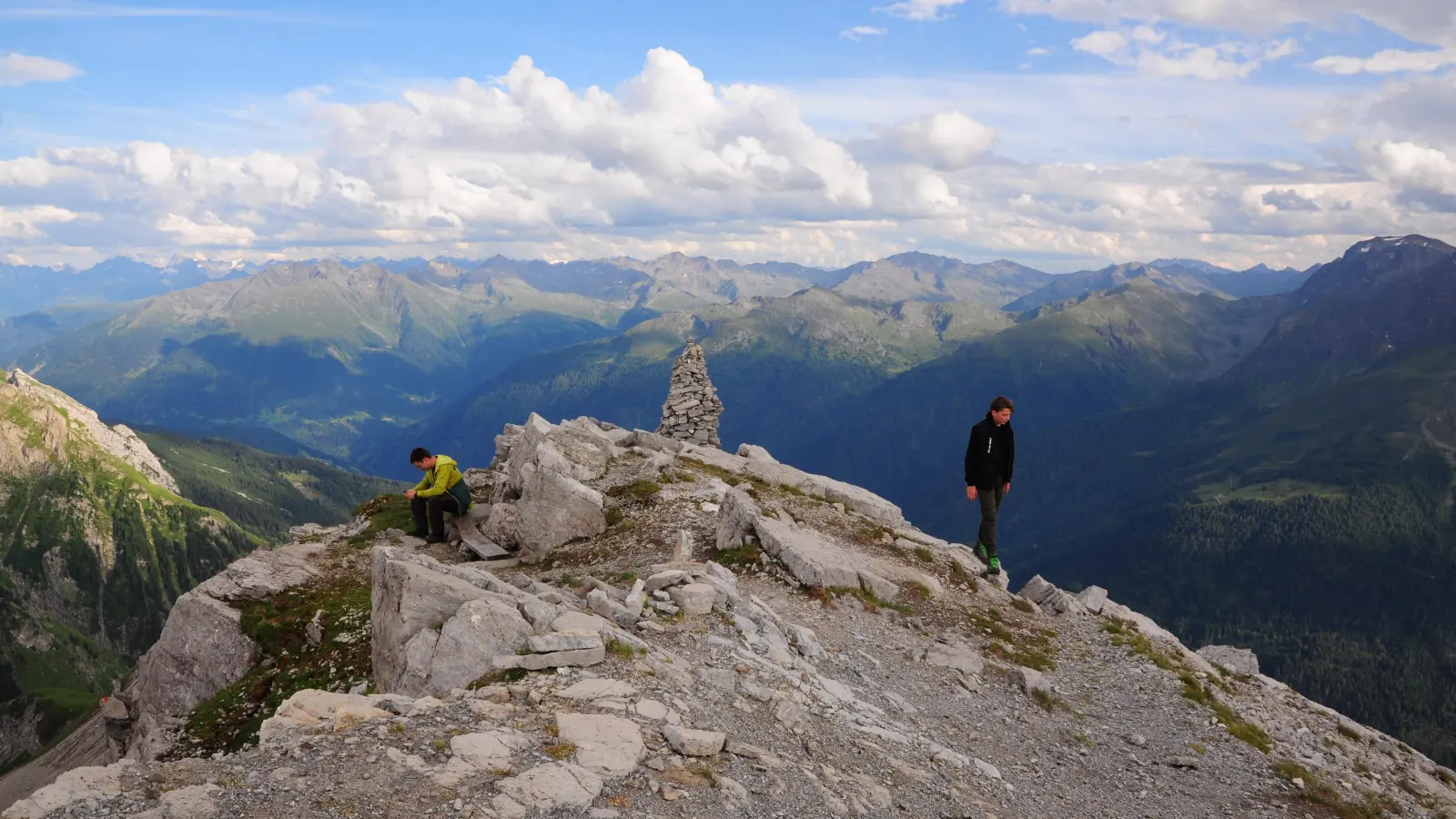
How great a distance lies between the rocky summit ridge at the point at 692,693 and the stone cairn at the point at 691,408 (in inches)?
942

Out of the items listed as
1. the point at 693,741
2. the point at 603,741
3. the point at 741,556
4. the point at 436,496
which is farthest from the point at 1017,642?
the point at 436,496

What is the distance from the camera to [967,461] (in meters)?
28.4

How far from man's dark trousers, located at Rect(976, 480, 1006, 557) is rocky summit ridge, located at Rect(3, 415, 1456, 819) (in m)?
1.47

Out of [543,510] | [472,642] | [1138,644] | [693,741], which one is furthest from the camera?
[543,510]

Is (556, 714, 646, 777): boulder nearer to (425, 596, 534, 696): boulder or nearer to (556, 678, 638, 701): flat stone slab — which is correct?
(556, 678, 638, 701): flat stone slab

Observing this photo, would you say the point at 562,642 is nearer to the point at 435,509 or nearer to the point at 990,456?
the point at 990,456

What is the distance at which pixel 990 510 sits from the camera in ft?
93.9

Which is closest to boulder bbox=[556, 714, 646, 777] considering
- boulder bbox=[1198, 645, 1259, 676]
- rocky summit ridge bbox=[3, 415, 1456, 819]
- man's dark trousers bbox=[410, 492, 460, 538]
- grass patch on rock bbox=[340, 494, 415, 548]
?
rocky summit ridge bbox=[3, 415, 1456, 819]

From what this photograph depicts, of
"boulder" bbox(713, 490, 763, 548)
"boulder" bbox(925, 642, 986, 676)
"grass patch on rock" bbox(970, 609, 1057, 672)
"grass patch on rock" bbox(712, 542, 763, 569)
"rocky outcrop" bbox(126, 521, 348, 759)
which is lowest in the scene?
"rocky outcrop" bbox(126, 521, 348, 759)

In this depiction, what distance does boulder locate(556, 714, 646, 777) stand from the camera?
40.6 feet

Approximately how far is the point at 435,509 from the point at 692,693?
22.2 meters

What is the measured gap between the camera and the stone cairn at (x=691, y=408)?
61.2 meters

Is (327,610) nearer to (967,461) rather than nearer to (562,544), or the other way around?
(562,544)

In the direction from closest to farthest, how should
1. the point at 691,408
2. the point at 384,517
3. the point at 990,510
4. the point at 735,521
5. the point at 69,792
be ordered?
1. the point at 69,792
2. the point at 990,510
3. the point at 735,521
4. the point at 384,517
5. the point at 691,408
